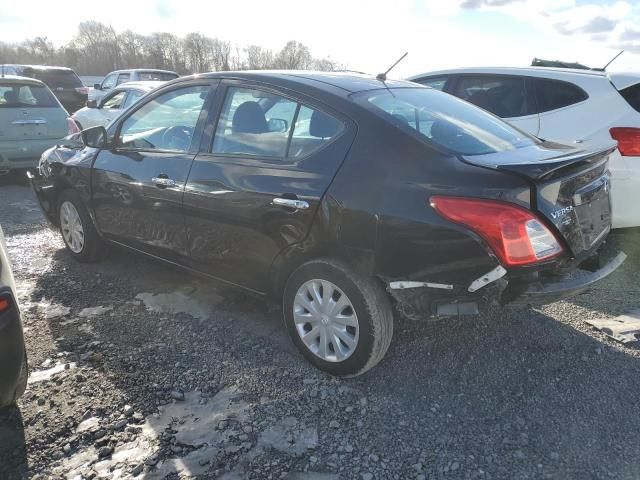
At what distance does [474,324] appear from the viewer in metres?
3.38

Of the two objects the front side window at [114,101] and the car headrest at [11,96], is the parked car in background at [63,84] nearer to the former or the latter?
the front side window at [114,101]

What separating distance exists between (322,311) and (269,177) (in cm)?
82

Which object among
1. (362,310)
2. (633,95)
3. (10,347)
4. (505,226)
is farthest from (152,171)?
(633,95)

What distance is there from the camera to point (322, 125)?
2.80 metres

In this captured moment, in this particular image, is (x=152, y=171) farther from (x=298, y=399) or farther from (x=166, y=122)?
(x=298, y=399)

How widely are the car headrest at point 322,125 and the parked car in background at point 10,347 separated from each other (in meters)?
1.69

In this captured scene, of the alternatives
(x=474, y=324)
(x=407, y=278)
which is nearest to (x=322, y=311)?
(x=407, y=278)

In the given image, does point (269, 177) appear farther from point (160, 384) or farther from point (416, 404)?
point (416, 404)

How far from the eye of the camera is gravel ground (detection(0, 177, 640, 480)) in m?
2.24

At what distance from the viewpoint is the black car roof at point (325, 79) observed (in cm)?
297

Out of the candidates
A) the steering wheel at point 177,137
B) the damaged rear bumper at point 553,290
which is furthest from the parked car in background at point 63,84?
the damaged rear bumper at point 553,290


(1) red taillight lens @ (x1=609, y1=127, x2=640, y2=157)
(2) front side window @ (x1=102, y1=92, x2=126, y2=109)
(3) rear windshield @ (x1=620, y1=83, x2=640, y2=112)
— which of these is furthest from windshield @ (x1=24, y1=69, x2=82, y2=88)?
(1) red taillight lens @ (x1=609, y1=127, x2=640, y2=157)

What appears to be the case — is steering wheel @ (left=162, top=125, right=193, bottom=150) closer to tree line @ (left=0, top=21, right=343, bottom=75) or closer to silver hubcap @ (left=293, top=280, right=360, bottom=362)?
silver hubcap @ (left=293, top=280, right=360, bottom=362)

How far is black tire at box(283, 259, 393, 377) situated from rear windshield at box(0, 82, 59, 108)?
7.19m
